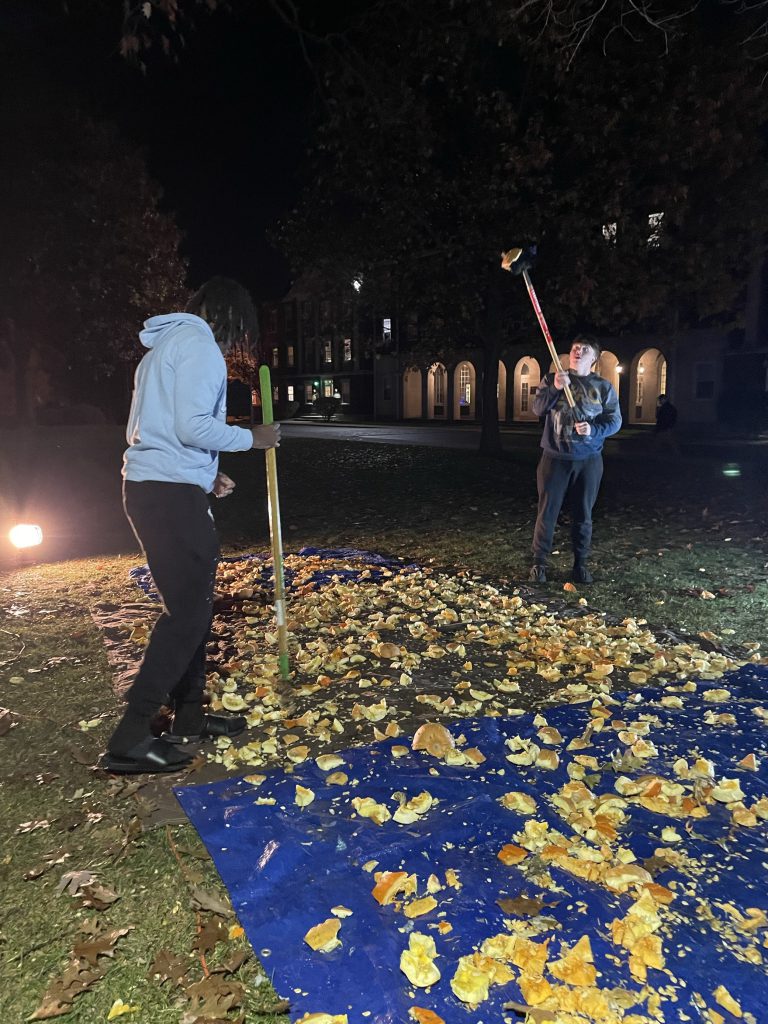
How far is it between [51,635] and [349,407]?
168 ft

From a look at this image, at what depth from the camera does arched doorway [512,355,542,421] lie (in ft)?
133

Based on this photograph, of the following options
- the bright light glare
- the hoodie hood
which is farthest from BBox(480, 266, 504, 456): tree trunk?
the hoodie hood

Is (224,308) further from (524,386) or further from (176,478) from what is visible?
(524,386)

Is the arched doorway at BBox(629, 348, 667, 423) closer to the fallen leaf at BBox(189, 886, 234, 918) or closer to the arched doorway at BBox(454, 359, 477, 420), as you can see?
the arched doorway at BBox(454, 359, 477, 420)

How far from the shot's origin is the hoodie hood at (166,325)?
3180 mm

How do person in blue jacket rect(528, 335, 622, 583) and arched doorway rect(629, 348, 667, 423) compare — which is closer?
person in blue jacket rect(528, 335, 622, 583)

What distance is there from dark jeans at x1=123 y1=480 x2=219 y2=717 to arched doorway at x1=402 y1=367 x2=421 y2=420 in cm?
4630

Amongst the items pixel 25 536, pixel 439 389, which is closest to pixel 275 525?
pixel 25 536

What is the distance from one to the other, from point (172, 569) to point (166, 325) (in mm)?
1127

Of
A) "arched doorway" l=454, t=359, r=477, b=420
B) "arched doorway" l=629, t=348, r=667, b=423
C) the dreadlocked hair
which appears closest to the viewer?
the dreadlocked hair

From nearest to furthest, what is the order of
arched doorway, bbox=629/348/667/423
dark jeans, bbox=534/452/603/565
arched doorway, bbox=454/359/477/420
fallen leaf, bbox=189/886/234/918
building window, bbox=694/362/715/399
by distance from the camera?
1. fallen leaf, bbox=189/886/234/918
2. dark jeans, bbox=534/452/603/565
3. building window, bbox=694/362/715/399
4. arched doorway, bbox=629/348/667/423
5. arched doorway, bbox=454/359/477/420

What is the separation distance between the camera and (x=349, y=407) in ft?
183

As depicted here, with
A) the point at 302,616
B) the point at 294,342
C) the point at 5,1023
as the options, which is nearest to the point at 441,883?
the point at 5,1023

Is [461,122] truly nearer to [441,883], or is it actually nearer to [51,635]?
[51,635]
